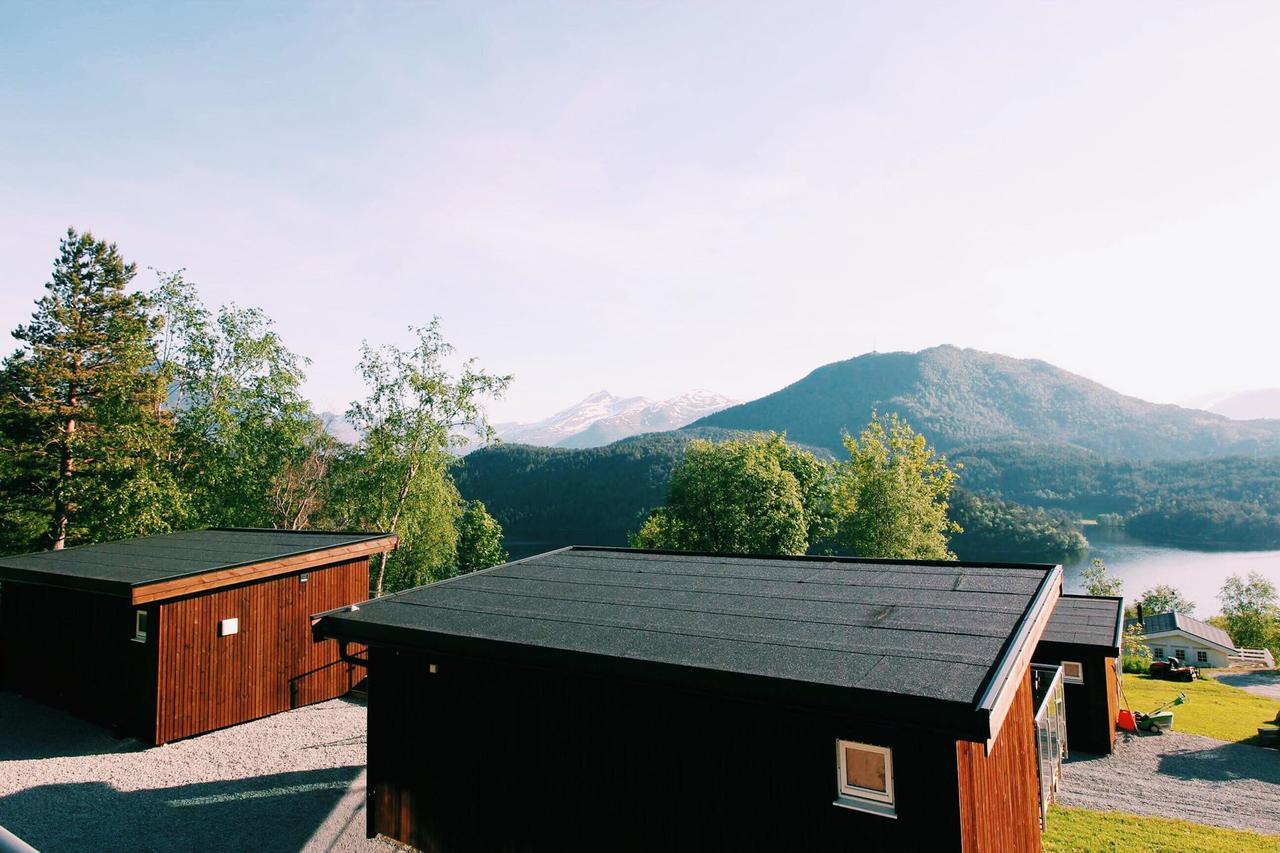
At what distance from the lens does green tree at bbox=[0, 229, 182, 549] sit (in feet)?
70.2

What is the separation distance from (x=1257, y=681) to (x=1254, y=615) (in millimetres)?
16679

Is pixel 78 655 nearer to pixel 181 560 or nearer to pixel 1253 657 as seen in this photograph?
pixel 181 560

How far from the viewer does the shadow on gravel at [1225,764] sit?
537 inches

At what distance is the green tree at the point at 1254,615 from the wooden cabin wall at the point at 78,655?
64113mm

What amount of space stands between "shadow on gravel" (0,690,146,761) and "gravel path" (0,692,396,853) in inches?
0.9

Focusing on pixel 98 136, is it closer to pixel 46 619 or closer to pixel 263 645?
pixel 46 619

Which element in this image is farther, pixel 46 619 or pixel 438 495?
pixel 438 495

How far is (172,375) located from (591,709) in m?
24.8

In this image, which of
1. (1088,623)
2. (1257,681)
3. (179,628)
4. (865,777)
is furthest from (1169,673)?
(179,628)

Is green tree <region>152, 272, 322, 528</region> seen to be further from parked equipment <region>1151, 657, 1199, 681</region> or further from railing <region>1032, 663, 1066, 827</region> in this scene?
parked equipment <region>1151, 657, 1199, 681</region>

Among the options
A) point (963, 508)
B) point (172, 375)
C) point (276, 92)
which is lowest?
point (963, 508)

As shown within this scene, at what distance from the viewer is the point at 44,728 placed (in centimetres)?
A: 1115

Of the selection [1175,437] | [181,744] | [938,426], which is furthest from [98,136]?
[1175,437]

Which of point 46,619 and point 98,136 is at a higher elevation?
point 98,136
